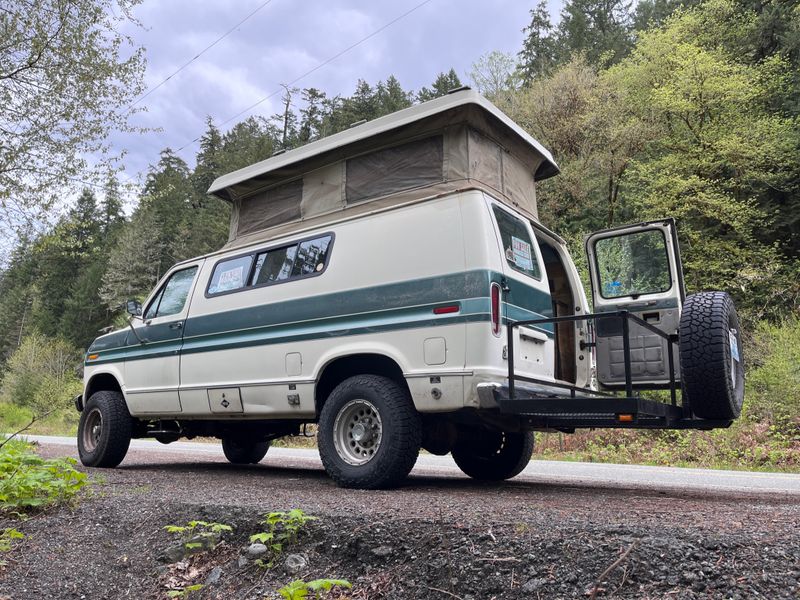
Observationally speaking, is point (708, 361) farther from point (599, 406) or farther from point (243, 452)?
point (243, 452)

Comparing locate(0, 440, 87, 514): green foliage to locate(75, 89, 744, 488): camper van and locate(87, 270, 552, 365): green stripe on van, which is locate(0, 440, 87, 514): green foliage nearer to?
locate(75, 89, 744, 488): camper van

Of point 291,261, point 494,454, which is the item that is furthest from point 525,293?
point 291,261

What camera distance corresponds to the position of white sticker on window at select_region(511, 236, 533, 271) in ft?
17.5

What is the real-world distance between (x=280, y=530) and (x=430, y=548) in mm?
884

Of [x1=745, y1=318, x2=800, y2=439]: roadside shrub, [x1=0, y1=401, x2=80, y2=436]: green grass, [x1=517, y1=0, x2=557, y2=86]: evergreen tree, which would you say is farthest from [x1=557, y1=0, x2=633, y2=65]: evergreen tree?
[x1=0, y1=401, x2=80, y2=436]: green grass

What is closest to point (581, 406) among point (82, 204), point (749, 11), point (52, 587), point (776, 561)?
point (776, 561)

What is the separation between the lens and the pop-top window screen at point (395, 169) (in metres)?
5.38

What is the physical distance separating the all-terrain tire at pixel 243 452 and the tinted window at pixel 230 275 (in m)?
2.82

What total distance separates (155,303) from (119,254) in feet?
153

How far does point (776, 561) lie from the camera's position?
2.44 m

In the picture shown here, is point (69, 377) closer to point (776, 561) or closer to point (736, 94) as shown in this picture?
point (736, 94)

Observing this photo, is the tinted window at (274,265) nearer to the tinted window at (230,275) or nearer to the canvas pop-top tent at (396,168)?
the tinted window at (230,275)

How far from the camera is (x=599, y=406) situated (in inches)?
167

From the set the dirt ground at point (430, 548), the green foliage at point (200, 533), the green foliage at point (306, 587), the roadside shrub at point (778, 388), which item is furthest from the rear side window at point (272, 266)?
the roadside shrub at point (778, 388)
